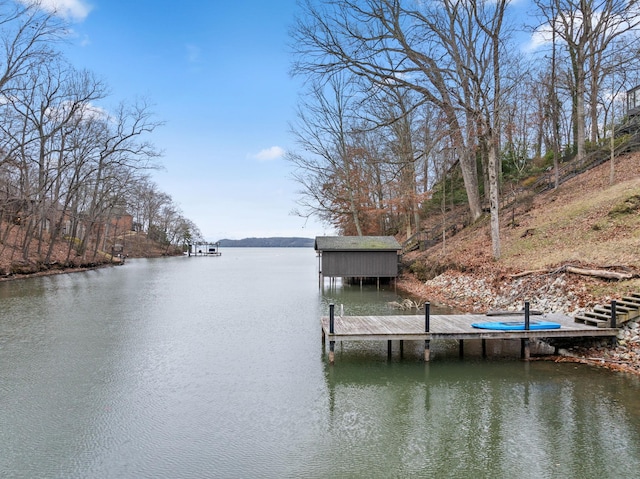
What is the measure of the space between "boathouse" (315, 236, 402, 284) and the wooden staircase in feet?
47.6

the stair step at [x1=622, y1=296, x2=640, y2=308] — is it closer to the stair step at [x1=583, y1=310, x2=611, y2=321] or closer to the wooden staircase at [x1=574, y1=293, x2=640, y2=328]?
the wooden staircase at [x1=574, y1=293, x2=640, y2=328]

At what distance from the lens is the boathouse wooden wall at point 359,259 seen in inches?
945

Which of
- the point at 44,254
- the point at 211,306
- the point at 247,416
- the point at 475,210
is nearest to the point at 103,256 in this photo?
the point at 44,254

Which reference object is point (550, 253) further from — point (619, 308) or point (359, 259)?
point (359, 259)

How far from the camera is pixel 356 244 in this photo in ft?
80.2

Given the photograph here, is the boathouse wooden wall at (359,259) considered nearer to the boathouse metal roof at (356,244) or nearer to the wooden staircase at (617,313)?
the boathouse metal roof at (356,244)

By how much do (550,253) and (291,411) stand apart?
12021 millimetres

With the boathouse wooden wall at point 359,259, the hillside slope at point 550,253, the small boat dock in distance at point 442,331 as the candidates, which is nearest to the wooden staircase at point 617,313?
the small boat dock in distance at point 442,331

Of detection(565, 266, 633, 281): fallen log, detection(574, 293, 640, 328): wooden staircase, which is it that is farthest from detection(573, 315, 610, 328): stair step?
detection(565, 266, 633, 281): fallen log

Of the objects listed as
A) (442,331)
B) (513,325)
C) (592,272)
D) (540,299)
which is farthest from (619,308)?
(442,331)

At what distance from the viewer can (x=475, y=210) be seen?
24984 millimetres

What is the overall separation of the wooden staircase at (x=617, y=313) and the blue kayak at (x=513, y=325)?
76cm

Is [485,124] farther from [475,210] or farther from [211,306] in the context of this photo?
[211,306]

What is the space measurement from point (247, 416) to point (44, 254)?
116 ft
